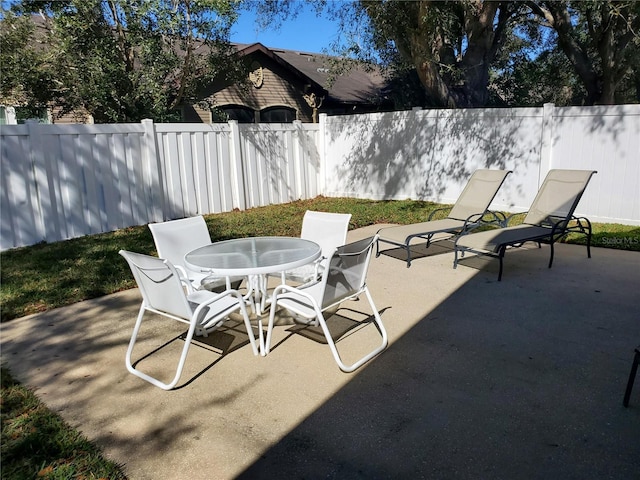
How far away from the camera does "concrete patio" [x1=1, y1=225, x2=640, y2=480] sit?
258 cm

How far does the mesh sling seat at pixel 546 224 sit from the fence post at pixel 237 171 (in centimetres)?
545

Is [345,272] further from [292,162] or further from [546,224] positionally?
[292,162]

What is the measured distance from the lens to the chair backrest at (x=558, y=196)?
6.44m

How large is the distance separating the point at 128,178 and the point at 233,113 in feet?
23.2

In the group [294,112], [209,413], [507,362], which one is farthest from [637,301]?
[294,112]

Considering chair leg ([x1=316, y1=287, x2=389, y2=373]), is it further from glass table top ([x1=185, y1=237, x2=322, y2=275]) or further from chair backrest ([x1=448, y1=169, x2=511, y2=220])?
chair backrest ([x1=448, y1=169, x2=511, y2=220])

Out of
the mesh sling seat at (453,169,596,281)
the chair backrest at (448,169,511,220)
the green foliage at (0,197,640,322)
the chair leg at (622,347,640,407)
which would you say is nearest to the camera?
the chair leg at (622,347,640,407)

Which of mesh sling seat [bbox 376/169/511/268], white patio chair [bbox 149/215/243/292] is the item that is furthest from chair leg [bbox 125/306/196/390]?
mesh sling seat [bbox 376/169/511/268]

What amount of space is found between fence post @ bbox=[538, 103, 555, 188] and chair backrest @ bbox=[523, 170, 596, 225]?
2.12 metres

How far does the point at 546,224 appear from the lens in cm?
662

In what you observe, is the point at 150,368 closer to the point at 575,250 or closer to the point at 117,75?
the point at 575,250

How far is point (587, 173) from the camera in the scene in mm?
6520

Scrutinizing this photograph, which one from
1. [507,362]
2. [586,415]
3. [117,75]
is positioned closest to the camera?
[586,415]

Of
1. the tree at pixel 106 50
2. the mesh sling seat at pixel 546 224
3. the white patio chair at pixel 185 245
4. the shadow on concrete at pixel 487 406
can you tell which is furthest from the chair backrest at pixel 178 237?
the tree at pixel 106 50
